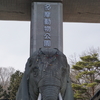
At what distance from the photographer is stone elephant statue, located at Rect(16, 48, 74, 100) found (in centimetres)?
233

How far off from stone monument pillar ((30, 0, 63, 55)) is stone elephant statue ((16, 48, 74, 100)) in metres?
7.01

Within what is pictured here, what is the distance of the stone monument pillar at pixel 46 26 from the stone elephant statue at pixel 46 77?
23.0 feet

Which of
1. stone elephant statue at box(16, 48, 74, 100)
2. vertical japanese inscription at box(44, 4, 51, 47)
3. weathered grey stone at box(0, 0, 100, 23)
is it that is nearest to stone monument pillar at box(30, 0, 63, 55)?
vertical japanese inscription at box(44, 4, 51, 47)

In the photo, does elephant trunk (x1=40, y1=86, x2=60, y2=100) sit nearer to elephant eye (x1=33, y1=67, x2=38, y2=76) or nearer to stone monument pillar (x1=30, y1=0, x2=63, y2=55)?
elephant eye (x1=33, y1=67, x2=38, y2=76)

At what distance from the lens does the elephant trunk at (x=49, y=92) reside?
7.41 feet

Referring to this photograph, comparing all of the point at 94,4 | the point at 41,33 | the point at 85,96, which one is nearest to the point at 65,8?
the point at 94,4

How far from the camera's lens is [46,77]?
7.78 feet

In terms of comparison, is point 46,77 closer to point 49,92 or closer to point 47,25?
point 49,92

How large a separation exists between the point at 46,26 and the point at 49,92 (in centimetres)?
779

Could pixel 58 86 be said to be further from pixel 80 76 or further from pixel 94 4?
pixel 80 76

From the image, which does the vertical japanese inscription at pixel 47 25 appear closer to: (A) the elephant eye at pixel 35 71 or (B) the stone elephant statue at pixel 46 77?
(B) the stone elephant statue at pixel 46 77

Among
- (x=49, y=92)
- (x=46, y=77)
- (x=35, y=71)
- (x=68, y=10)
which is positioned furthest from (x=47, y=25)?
(x=49, y=92)

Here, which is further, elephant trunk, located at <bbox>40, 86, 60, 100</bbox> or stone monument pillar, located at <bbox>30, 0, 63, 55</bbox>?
stone monument pillar, located at <bbox>30, 0, 63, 55</bbox>

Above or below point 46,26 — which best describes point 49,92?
below
